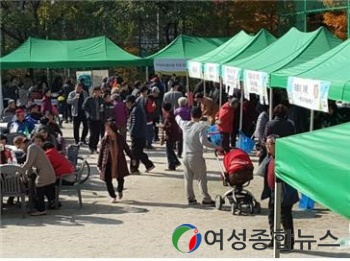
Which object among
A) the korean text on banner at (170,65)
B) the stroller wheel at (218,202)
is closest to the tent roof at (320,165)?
the stroller wheel at (218,202)

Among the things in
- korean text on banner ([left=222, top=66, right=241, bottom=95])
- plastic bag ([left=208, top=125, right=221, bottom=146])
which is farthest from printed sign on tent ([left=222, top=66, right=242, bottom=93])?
plastic bag ([left=208, top=125, right=221, bottom=146])

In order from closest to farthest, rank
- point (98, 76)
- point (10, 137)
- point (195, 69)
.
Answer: point (10, 137) → point (195, 69) → point (98, 76)

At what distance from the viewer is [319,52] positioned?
1494cm

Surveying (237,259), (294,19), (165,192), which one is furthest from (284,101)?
(294,19)

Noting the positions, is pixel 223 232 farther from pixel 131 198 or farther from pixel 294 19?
pixel 294 19

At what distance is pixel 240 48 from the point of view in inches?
787

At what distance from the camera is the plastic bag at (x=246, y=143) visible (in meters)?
17.9

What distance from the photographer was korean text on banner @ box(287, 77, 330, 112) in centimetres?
1000

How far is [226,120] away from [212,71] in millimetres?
2213

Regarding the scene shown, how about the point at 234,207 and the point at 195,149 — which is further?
the point at 195,149

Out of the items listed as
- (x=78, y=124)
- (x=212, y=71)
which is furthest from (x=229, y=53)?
(x=78, y=124)

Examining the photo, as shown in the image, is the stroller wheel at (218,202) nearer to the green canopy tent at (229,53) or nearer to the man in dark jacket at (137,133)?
the man in dark jacket at (137,133)

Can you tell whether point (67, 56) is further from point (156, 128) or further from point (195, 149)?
point (195, 149)

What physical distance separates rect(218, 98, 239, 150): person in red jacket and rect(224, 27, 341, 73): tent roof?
103 centimetres
